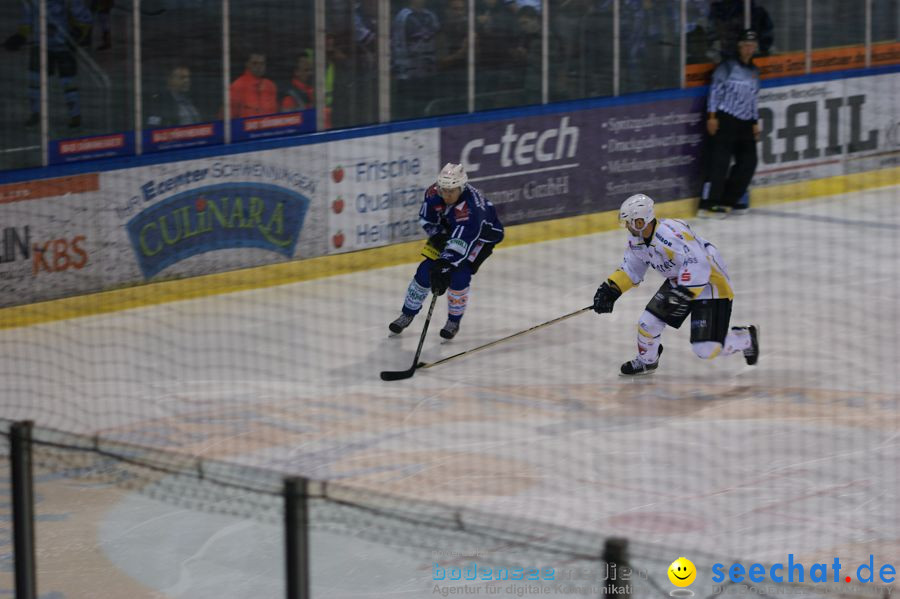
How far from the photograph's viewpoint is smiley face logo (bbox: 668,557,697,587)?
341 centimetres

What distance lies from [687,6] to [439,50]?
2.24 meters

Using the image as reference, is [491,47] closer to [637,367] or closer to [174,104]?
[174,104]

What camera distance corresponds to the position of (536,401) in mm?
7660

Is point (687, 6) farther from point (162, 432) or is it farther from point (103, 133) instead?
point (162, 432)

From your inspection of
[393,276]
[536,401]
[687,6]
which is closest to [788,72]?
[687,6]

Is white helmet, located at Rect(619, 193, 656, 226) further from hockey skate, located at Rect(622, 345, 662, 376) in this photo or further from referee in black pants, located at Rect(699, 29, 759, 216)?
referee in black pants, located at Rect(699, 29, 759, 216)

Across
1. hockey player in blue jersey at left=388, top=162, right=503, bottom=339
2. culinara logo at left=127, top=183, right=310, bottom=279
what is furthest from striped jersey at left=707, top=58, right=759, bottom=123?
hockey player in blue jersey at left=388, top=162, right=503, bottom=339

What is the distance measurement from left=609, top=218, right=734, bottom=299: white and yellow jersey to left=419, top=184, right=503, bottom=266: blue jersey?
34.0 inches

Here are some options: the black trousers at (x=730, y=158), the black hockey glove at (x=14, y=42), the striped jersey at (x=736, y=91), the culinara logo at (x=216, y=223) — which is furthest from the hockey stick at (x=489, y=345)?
the striped jersey at (x=736, y=91)

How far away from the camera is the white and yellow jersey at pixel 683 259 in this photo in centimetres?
756

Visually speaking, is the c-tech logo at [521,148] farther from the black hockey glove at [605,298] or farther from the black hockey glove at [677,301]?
the black hockey glove at [677,301]

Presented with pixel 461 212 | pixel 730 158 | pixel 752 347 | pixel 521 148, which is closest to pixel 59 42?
pixel 461 212

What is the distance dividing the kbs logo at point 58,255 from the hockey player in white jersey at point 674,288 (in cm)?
Result: 310

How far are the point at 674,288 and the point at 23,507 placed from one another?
4.34 metres
